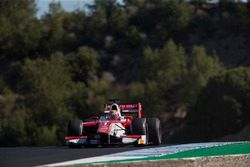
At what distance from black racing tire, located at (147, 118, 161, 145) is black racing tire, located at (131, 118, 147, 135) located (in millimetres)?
262

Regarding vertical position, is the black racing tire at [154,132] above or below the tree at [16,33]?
below

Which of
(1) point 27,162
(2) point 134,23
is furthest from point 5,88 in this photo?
(1) point 27,162

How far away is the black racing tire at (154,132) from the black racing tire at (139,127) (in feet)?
0.86

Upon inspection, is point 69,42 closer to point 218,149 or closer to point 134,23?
point 134,23

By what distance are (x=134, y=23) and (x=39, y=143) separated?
90.6 ft

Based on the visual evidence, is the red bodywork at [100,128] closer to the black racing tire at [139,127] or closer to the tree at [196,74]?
the black racing tire at [139,127]

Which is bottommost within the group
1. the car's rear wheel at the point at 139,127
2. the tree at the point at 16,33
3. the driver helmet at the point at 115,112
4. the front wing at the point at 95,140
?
the front wing at the point at 95,140

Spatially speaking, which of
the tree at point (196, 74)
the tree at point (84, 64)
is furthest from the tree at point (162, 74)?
the tree at point (84, 64)

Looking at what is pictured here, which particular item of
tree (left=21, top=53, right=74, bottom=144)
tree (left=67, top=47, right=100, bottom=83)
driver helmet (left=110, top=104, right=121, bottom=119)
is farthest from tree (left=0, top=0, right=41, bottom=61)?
driver helmet (left=110, top=104, right=121, bottom=119)

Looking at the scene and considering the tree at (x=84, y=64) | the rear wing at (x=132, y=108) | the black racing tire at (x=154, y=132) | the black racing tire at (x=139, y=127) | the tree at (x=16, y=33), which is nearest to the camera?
the black racing tire at (x=139, y=127)

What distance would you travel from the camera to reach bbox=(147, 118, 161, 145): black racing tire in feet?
69.4

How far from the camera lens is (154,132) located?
69.6 ft

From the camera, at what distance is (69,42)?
72875 millimetres

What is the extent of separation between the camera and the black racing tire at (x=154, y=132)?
832 inches
